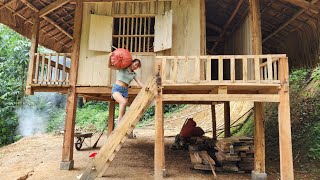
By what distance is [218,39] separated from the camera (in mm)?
11180

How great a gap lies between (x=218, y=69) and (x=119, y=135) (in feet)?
9.37

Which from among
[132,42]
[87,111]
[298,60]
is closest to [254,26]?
[132,42]

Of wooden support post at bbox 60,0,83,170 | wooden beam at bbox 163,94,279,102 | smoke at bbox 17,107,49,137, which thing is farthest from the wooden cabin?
smoke at bbox 17,107,49,137

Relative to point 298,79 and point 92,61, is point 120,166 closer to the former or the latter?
point 92,61

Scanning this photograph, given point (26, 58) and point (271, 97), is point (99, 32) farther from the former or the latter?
point (26, 58)

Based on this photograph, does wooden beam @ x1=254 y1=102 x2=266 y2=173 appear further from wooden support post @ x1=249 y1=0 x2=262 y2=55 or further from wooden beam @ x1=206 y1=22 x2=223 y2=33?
wooden beam @ x1=206 y1=22 x2=223 y2=33

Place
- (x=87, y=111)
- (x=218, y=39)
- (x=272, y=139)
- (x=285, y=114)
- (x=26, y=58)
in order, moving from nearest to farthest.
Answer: (x=285, y=114) → (x=272, y=139) → (x=218, y=39) → (x=26, y=58) → (x=87, y=111)

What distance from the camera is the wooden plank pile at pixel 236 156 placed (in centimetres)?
762

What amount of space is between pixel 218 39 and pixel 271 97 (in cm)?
620

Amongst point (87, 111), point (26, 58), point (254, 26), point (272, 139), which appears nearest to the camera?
point (254, 26)

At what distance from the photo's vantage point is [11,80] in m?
18.3

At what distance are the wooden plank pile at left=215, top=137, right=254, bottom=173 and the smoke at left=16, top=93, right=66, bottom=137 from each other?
625 inches

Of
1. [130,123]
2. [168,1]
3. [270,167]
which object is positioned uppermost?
[168,1]

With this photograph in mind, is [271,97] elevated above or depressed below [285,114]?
above
